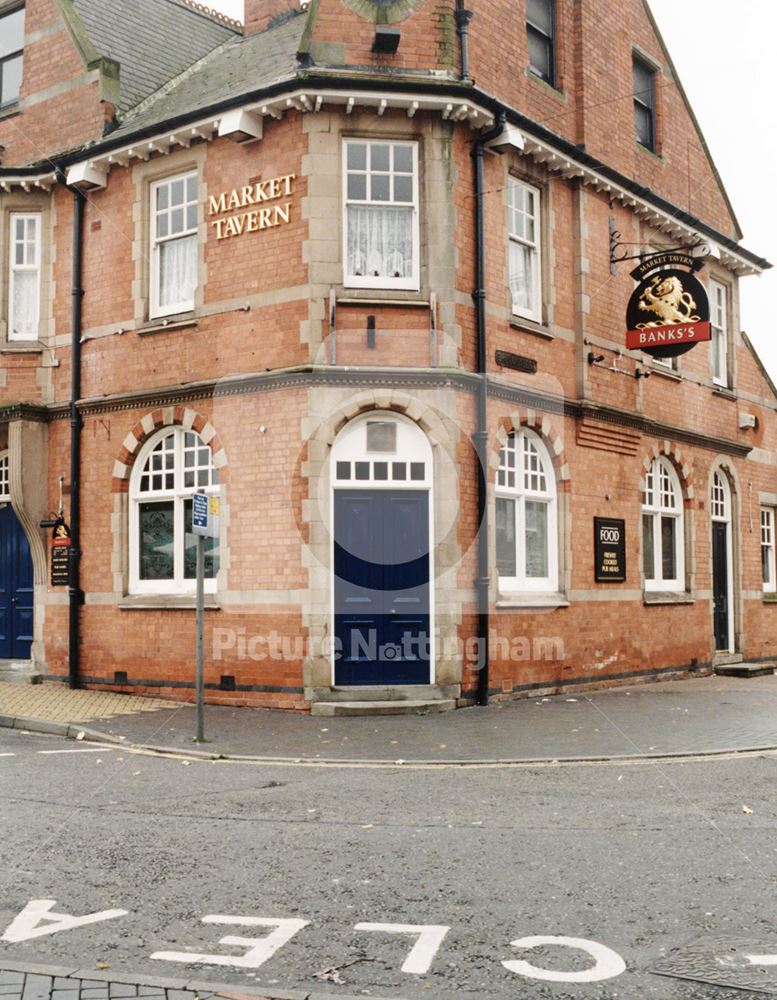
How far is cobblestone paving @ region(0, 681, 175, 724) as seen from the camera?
13962 mm

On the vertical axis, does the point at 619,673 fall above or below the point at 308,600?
below

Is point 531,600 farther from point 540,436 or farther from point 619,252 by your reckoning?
point 619,252

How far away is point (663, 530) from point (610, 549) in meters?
2.76

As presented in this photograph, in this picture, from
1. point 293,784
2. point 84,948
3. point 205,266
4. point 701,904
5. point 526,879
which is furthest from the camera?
point 205,266

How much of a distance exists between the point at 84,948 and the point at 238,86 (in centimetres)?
1391

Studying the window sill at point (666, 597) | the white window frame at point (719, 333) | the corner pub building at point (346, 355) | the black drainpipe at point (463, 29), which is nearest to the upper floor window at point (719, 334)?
the white window frame at point (719, 333)

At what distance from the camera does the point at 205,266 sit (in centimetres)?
1614

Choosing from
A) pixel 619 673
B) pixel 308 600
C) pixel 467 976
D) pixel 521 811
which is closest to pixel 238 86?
pixel 308 600

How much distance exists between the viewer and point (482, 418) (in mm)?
15414

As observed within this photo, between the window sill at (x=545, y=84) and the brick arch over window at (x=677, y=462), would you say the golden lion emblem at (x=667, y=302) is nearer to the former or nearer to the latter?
the brick arch over window at (x=677, y=462)

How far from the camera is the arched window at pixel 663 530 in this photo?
2006 cm

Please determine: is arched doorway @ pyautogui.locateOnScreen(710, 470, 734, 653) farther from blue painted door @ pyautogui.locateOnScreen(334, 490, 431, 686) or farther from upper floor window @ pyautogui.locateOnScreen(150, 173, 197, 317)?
upper floor window @ pyautogui.locateOnScreen(150, 173, 197, 317)

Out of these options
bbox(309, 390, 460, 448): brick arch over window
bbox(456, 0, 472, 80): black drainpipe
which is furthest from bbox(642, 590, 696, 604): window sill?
bbox(456, 0, 472, 80): black drainpipe

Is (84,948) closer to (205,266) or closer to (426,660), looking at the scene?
(426,660)
